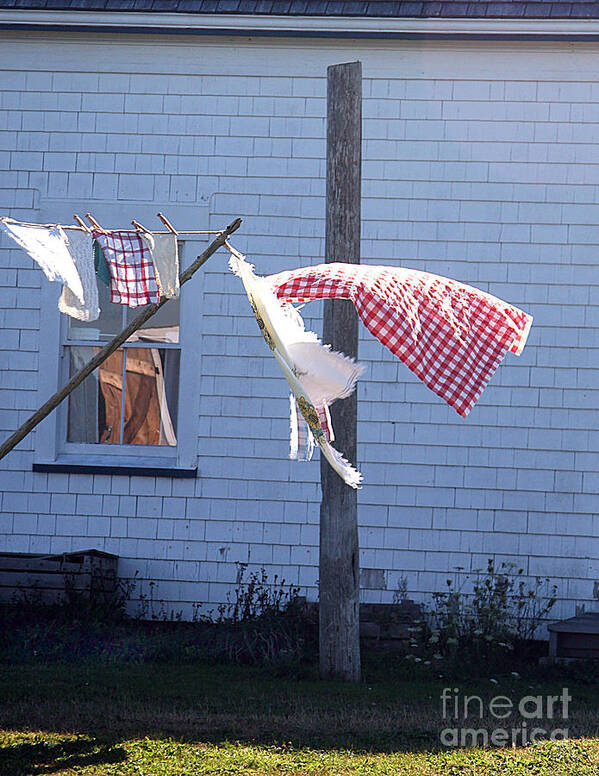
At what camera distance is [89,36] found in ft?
26.8

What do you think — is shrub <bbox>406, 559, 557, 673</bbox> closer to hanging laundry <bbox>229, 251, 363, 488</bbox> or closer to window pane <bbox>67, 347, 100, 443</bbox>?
window pane <bbox>67, 347, 100, 443</bbox>

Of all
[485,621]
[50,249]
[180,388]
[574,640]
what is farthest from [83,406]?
[574,640]

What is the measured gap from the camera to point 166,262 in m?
4.80

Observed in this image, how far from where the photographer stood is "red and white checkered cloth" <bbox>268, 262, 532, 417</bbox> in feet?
14.7

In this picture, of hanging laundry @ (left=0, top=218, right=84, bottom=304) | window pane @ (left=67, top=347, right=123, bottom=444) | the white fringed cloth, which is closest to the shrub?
window pane @ (left=67, top=347, right=123, bottom=444)

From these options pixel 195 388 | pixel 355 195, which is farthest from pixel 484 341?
pixel 195 388

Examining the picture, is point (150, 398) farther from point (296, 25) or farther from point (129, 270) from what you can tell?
point (129, 270)

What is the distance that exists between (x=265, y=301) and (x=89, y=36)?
4789mm

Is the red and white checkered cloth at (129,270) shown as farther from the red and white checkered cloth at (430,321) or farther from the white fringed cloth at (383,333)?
the red and white checkered cloth at (430,321)

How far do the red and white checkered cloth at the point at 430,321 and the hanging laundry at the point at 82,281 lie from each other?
0.85 metres

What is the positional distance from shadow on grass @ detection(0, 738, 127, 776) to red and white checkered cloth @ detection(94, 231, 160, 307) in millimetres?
2179

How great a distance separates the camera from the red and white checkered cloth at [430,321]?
14.7 ft

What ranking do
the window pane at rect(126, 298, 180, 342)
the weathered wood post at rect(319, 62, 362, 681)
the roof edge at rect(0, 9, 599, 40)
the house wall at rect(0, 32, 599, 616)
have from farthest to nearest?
the window pane at rect(126, 298, 180, 342), the house wall at rect(0, 32, 599, 616), the roof edge at rect(0, 9, 599, 40), the weathered wood post at rect(319, 62, 362, 681)

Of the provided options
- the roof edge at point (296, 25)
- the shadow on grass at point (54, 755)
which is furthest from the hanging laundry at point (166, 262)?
the roof edge at point (296, 25)
